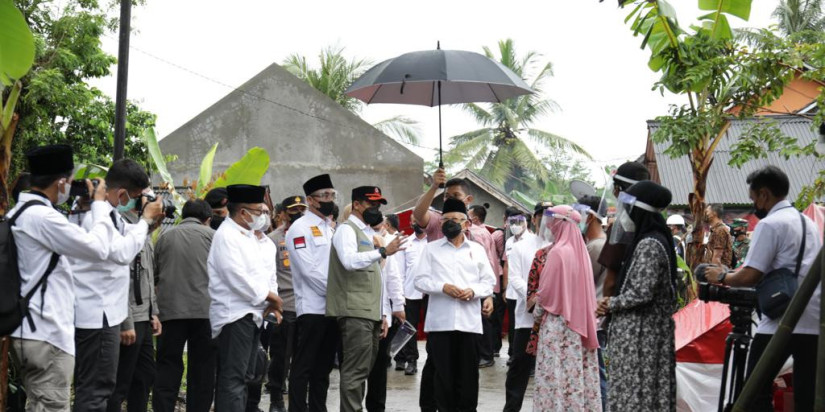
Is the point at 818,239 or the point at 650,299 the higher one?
the point at 818,239

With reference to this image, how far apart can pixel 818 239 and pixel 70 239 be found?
16.2ft

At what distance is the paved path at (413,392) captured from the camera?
10.2 metres

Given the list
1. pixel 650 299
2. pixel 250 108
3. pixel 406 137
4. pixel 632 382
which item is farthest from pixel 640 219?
pixel 406 137

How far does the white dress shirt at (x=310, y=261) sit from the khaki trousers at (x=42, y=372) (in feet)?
9.28

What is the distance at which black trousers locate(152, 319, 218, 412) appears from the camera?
809cm

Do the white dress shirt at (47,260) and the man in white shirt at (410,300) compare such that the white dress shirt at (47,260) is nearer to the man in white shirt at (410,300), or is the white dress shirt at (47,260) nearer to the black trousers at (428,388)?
the black trousers at (428,388)

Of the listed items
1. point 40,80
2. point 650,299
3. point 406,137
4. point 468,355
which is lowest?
point 468,355

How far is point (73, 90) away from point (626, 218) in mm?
16946

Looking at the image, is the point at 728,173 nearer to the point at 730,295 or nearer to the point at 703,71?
the point at 703,71

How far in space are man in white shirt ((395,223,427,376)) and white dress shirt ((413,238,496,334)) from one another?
3.56 metres

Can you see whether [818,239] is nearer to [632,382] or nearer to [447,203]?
[632,382]

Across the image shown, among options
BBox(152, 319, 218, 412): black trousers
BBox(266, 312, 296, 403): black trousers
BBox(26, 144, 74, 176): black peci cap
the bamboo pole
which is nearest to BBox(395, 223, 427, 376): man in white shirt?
BBox(266, 312, 296, 403): black trousers

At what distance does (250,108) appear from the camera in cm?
3014

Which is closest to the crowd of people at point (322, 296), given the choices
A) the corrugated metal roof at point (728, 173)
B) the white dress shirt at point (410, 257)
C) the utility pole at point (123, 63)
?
the utility pole at point (123, 63)
